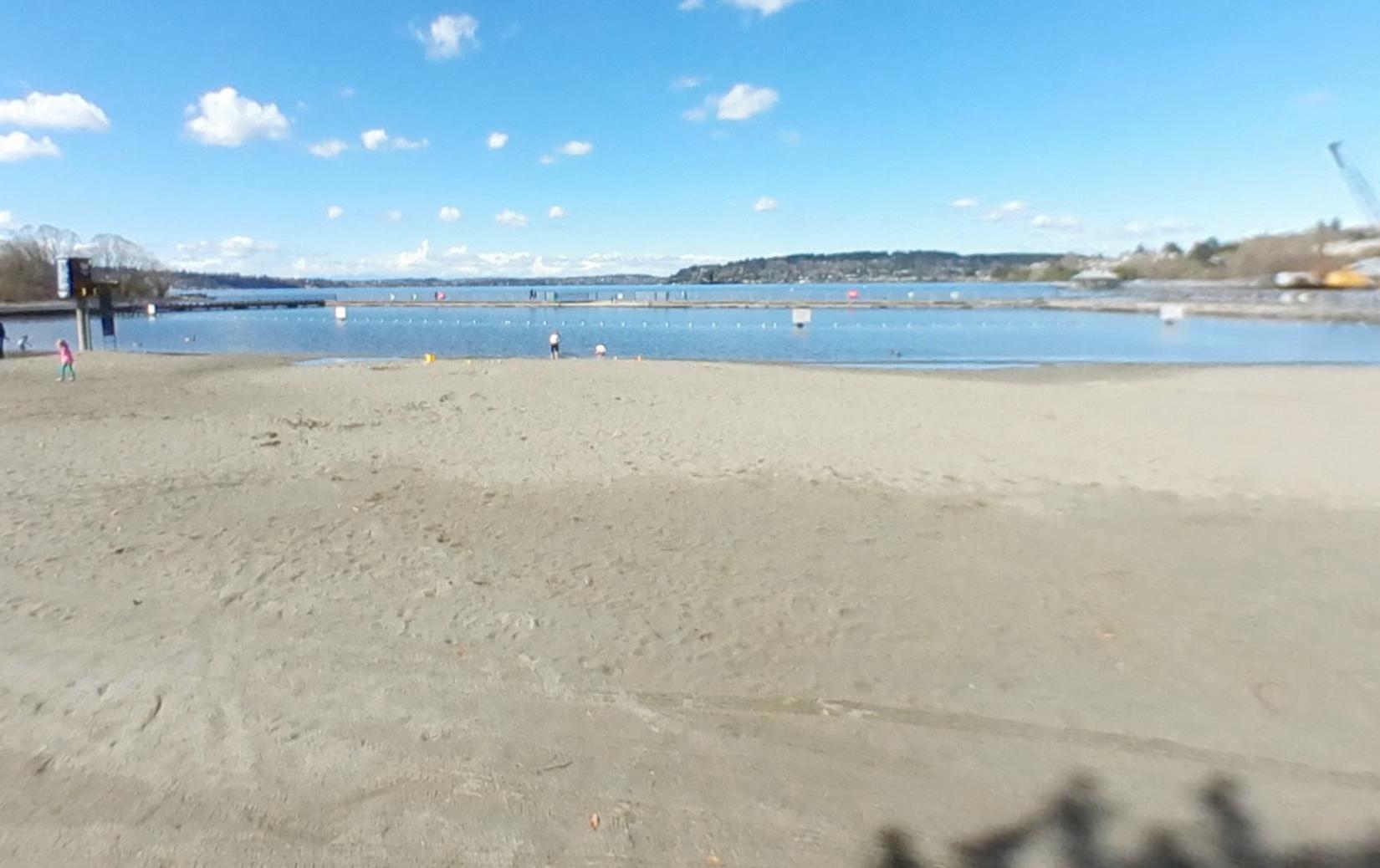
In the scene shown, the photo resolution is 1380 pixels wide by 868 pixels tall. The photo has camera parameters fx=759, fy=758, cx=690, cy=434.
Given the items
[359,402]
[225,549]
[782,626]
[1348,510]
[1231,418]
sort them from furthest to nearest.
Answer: [359,402] → [1231,418] → [1348,510] → [225,549] → [782,626]

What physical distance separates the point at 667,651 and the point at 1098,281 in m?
157

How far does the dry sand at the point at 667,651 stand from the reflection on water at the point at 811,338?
21.7 meters

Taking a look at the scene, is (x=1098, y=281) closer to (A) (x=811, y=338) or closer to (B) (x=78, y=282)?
(A) (x=811, y=338)

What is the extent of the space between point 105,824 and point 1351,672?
6037mm

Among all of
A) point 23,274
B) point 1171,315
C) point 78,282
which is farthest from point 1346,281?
point 23,274

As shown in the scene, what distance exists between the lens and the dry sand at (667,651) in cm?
306

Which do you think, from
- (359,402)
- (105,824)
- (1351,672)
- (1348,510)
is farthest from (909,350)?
(105,824)

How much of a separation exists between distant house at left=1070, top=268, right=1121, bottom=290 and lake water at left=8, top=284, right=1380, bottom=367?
70398 mm

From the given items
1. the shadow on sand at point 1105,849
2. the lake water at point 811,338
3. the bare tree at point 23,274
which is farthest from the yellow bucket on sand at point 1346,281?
the bare tree at point 23,274

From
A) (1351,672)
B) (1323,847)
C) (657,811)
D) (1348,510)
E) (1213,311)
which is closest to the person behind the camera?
(1323,847)

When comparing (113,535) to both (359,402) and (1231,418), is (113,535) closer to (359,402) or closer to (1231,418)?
(359,402)

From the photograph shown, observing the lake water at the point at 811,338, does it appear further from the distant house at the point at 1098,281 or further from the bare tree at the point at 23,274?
the distant house at the point at 1098,281

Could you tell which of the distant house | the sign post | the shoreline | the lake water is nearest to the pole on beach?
the sign post

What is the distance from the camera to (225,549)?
20.5 feet
